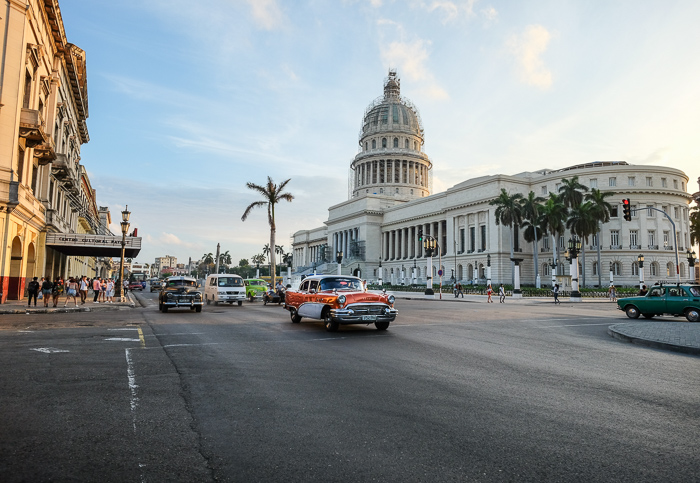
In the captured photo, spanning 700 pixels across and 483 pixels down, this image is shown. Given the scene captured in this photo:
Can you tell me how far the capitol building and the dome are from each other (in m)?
0.27

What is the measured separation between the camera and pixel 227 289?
28938 millimetres

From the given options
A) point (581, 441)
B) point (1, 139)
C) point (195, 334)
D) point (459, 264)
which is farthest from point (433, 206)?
point (581, 441)

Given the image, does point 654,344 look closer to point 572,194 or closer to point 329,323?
point 329,323

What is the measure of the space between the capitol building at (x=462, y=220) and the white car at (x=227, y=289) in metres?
32.2

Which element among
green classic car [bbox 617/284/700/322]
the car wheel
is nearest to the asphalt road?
the car wheel

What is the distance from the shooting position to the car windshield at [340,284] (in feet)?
50.0

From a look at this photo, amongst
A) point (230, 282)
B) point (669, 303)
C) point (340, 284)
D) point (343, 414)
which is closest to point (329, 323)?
point (340, 284)

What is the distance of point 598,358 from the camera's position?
9.82 m

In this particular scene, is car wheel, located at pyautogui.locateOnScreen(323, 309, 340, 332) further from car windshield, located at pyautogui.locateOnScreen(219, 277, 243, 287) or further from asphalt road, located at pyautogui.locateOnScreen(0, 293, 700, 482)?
car windshield, located at pyautogui.locateOnScreen(219, 277, 243, 287)

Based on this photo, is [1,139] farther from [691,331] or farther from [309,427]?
[691,331]

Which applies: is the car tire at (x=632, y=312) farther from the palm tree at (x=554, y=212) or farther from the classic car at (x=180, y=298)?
the palm tree at (x=554, y=212)

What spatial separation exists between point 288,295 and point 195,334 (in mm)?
4872

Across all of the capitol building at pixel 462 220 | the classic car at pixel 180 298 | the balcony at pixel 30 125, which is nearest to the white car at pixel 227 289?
the classic car at pixel 180 298

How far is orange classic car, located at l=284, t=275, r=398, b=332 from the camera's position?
547 inches
